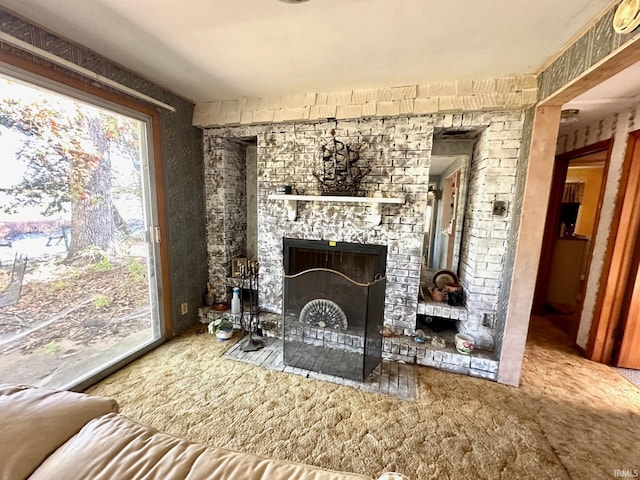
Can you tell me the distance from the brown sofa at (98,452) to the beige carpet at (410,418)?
2.71ft

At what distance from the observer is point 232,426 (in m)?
1.62

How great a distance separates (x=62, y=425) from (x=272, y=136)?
242 centimetres

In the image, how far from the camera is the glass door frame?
5.11 ft

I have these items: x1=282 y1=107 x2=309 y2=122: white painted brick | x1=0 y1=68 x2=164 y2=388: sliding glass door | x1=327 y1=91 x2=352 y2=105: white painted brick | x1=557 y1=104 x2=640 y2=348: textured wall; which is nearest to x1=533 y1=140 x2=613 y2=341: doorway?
x1=557 y1=104 x2=640 y2=348: textured wall

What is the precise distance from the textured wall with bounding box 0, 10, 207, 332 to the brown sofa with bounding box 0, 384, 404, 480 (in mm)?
1749

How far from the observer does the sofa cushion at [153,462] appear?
0.72 metres

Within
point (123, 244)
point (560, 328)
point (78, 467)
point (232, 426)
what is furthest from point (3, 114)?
point (560, 328)

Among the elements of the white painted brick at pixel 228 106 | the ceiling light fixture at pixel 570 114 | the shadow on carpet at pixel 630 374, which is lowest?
the shadow on carpet at pixel 630 374

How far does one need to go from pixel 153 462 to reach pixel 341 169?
2218 millimetres

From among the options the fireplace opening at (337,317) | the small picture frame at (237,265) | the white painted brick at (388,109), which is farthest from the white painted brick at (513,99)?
the small picture frame at (237,265)

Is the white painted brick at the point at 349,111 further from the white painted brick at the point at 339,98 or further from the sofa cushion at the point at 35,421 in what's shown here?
the sofa cushion at the point at 35,421

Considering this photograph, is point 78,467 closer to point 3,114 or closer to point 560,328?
point 3,114

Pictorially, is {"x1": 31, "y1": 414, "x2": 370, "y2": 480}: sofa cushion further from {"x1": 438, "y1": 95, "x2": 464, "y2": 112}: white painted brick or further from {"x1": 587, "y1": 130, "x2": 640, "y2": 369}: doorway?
{"x1": 587, "y1": 130, "x2": 640, "y2": 369}: doorway

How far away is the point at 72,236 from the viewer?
1844 mm
